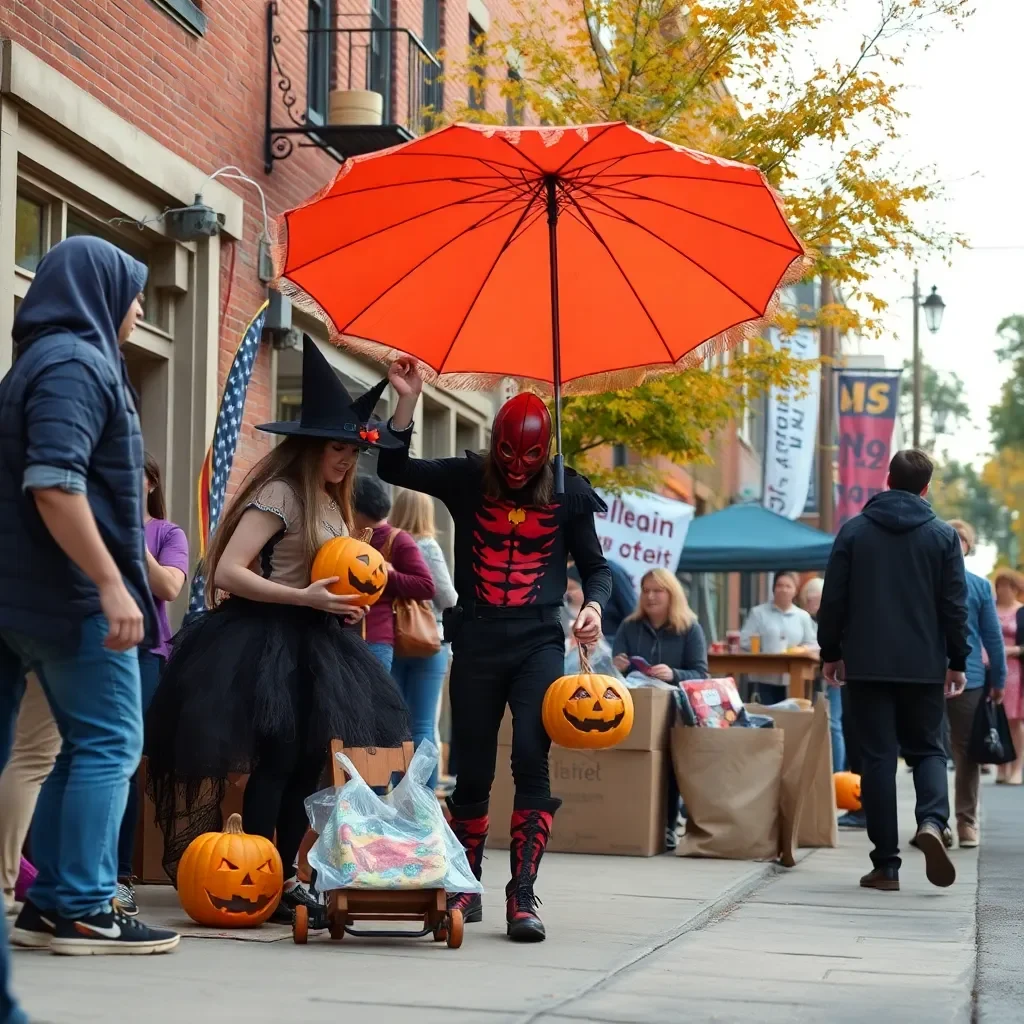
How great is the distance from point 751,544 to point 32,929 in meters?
11.1

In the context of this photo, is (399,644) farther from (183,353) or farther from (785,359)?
(785,359)

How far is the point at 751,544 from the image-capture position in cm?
1578

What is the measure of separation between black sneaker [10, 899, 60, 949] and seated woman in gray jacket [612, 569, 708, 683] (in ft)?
19.1

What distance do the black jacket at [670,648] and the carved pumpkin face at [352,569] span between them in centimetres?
487

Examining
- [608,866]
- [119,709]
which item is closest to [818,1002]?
[119,709]

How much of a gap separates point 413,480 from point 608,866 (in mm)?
3290

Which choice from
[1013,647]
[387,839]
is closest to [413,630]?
[387,839]

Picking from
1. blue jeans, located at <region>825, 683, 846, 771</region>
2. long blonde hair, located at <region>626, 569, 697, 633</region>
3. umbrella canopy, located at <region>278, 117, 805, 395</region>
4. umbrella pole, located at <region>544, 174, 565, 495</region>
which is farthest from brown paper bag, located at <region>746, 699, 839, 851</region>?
umbrella pole, located at <region>544, 174, 565, 495</region>

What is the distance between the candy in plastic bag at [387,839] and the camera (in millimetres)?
5824

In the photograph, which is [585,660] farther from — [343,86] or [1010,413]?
[1010,413]

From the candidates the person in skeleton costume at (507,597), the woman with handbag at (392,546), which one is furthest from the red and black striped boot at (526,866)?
the woman with handbag at (392,546)

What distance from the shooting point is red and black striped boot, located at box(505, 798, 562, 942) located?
6.08 m

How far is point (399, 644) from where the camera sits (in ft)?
32.6

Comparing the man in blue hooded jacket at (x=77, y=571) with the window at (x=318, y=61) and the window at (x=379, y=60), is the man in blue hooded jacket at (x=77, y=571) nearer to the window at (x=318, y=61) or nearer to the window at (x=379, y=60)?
the window at (x=318, y=61)
